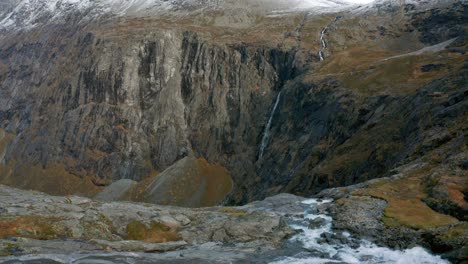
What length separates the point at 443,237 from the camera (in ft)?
106

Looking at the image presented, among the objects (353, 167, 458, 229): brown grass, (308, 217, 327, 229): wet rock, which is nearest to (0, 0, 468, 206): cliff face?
(353, 167, 458, 229): brown grass

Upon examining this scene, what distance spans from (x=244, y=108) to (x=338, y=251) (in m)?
124

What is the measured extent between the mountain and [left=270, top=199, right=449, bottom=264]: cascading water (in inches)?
1077

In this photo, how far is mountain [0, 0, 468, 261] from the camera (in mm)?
79812

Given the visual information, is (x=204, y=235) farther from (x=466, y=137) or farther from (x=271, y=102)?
(x=271, y=102)

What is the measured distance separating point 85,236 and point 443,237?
97.5 feet

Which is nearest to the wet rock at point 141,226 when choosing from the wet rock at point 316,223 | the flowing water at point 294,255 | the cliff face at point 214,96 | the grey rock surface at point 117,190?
the flowing water at point 294,255

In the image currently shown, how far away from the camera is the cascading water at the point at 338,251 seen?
31.7 meters

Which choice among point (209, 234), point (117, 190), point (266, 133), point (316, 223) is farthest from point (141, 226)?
point (117, 190)

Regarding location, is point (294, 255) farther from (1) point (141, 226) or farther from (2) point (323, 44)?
(2) point (323, 44)

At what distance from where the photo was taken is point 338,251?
34.3m

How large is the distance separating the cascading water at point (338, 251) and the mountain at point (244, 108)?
27358 millimetres

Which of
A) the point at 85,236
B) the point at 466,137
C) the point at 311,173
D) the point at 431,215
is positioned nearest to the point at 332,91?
the point at 311,173

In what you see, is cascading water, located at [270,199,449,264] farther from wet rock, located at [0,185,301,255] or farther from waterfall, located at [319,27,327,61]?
waterfall, located at [319,27,327,61]
